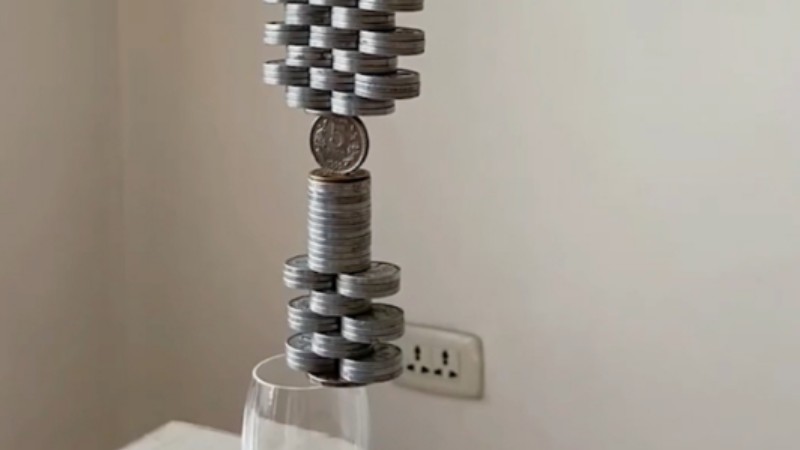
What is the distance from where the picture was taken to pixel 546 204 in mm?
1546

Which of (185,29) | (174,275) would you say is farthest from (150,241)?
(185,29)

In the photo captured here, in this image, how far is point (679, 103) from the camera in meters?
1.44

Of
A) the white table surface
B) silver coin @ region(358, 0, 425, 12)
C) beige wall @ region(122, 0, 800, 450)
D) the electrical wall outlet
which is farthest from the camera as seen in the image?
the electrical wall outlet

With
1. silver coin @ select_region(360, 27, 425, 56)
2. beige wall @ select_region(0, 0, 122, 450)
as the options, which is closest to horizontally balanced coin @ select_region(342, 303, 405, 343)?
silver coin @ select_region(360, 27, 425, 56)

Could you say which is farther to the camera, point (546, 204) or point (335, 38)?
point (546, 204)

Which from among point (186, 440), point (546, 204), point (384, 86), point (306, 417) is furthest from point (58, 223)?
point (384, 86)

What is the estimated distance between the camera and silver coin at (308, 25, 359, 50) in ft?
3.25

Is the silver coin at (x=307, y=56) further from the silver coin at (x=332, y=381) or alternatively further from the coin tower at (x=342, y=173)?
the silver coin at (x=332, y=381)

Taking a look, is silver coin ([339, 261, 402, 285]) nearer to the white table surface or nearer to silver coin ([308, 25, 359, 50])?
silver coin ([308, 25, 359, 50])

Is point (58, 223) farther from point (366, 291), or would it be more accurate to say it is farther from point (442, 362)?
point (366, 291)

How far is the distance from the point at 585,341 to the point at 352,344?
0.60m

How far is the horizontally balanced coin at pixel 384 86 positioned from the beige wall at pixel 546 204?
1.81 feet

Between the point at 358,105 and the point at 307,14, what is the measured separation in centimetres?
9

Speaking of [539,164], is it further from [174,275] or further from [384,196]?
[174,275]
